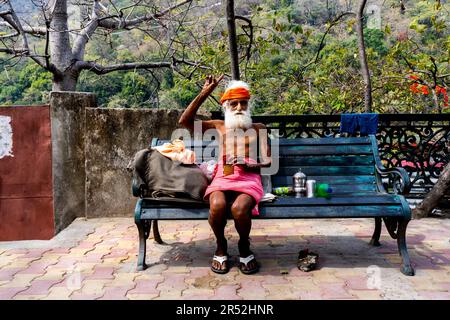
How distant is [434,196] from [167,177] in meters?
3.38

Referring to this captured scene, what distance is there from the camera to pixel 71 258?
400 cm

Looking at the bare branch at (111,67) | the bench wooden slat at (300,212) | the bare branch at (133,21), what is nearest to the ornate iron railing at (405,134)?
the bench wooden slat at (300,212)

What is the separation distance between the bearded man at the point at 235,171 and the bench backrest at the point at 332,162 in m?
0.37

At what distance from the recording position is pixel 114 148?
534 cm

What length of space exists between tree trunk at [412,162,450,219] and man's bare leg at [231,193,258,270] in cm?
280

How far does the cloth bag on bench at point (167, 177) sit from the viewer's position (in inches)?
143

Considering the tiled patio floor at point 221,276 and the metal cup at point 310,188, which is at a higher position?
the metal cup at point 310,188

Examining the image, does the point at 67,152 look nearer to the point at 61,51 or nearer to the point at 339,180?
the point at 339,180

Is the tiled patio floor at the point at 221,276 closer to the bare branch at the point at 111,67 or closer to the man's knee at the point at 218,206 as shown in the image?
the man's knee at the point at 218,206

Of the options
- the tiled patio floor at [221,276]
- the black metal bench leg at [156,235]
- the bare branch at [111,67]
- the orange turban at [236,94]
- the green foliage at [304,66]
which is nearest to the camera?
the tiled patio floor at [221,276]

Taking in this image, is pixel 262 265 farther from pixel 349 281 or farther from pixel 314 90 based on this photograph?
pixel 314 90

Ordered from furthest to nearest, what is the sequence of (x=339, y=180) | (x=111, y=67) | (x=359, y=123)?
1. (x=111, y=67)
2. (x=359, y=123)
3. (x=339, y=180)

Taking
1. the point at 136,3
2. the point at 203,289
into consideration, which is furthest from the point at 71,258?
the point at 136,3

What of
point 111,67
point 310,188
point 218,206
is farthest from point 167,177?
point 111,67
